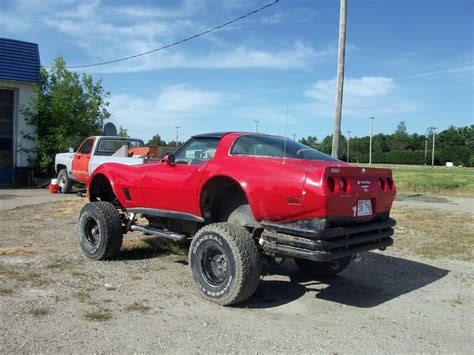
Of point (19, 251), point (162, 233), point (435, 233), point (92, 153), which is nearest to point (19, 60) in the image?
point (92, 153)

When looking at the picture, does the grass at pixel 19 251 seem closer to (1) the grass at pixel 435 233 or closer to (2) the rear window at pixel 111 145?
(1) the grass at pixel 435 233

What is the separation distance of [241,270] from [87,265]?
8.55ft

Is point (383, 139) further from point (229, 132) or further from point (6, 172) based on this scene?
point (229, 132)

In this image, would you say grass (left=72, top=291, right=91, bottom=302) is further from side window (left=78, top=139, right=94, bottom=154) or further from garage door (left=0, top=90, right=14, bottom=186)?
garage door (left=0, top=90, right=14, bottom=186)

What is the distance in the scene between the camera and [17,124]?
2030 centimetres

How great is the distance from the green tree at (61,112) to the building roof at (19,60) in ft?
2.34

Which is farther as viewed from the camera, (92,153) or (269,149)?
(92,153)

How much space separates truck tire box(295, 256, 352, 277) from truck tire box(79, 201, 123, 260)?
251 cm

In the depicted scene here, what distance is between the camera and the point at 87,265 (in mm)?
6512

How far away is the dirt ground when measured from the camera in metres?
4.11

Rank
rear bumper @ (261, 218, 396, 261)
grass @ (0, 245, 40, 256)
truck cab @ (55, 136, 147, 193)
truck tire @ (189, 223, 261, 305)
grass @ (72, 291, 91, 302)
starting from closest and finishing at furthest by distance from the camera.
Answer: rear bumper @ (261, 218, 396, 261) < truck tire @ (189, 223, 261, 305) < grass @ (72, 291, 91, 302) < grass @ (0, 245, 40, 256) < truck cab @ (55, 136, 147, 193)

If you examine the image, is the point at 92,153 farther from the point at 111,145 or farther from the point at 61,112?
the point at 61,112

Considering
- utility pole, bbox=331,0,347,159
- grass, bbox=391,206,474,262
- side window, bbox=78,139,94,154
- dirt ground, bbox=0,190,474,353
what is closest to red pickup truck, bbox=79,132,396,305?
dirt ground, bbox=0,190,474,353

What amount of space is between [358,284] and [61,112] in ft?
58.4
